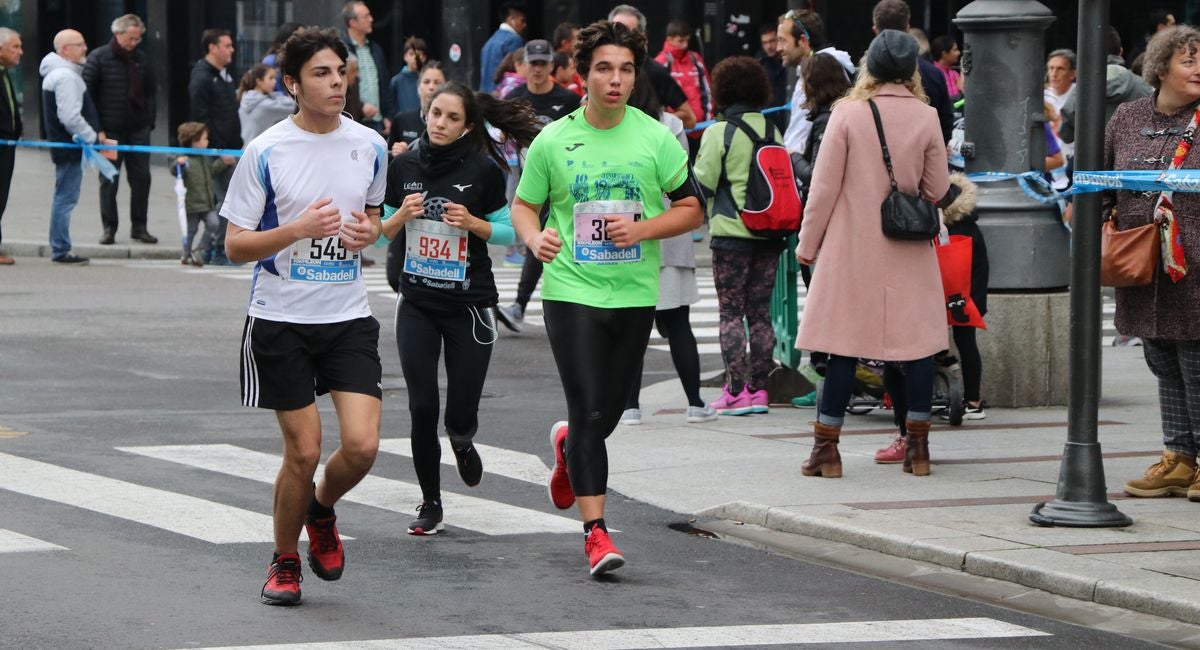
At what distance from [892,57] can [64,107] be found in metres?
12.6

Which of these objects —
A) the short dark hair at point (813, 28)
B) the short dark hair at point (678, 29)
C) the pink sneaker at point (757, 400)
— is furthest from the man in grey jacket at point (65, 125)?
the pink sneaker at point (757, 400)

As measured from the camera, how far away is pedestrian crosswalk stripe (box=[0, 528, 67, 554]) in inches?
293

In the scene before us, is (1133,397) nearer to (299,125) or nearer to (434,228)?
(434,228)

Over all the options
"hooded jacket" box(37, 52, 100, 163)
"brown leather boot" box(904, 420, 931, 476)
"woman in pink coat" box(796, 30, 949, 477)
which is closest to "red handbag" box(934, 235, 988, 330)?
"woman in pink coat" box(796, 30, 949, 477)

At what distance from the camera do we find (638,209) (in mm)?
7371

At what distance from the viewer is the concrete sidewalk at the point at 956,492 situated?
720 cm

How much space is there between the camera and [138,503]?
848 cm

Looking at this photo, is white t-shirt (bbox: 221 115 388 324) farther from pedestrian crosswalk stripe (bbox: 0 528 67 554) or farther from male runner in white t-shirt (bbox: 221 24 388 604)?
pedestrian crosswalk stripe (bbox: 0 528 67 554)

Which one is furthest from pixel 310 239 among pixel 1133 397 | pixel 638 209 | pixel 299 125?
pixel 1133 397

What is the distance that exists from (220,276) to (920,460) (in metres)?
10.8

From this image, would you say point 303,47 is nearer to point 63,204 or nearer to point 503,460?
point 503,460

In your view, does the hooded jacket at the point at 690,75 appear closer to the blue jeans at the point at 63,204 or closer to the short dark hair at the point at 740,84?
the blue jeans at the point at 63,204

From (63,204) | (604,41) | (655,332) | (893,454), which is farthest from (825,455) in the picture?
(63,204)

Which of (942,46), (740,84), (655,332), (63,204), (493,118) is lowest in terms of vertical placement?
(655,332)
